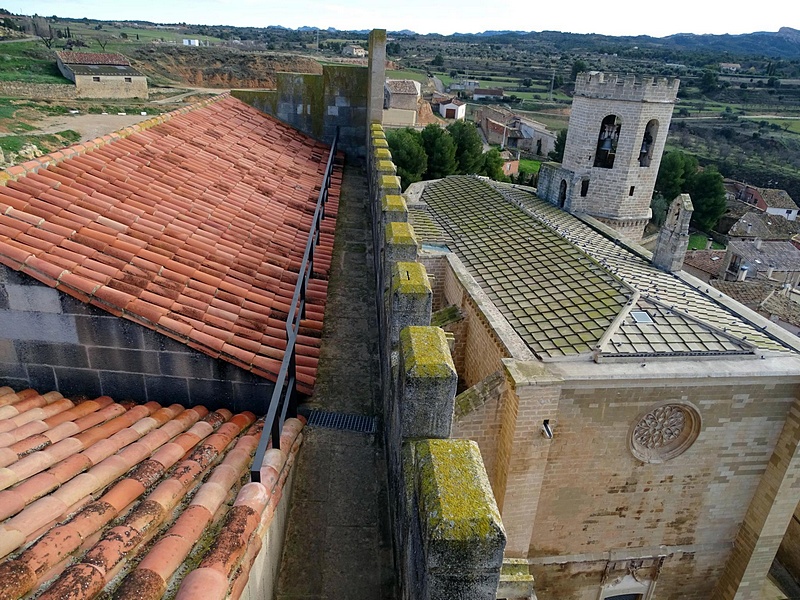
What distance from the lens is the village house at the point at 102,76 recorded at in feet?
168

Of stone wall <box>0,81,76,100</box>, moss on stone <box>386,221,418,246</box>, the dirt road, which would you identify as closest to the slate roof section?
moss on stone <box>386,221,418,246</box>

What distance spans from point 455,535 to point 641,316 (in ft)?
30.3

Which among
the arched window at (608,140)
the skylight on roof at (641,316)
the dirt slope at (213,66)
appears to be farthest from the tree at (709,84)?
the skylight on roof at (641,316)

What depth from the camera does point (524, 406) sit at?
9203 millimetres

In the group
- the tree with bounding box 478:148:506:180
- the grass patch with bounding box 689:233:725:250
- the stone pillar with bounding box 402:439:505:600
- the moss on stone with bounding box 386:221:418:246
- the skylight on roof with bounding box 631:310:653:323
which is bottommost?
the grass patch with bounding box 689:233:725:250

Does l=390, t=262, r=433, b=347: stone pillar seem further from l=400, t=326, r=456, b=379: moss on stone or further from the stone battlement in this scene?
the stone battlement

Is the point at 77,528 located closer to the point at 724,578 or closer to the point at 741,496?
the point at 741,496

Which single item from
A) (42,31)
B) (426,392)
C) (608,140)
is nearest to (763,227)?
(608,140)

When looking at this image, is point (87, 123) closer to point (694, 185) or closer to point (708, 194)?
point (694, 185)

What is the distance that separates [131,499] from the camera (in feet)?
10.7

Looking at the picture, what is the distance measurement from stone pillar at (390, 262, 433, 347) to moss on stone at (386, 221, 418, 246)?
0.79 m

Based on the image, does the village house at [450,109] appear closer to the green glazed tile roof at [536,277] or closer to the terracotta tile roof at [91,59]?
the terracotta tile roof at [91,59]

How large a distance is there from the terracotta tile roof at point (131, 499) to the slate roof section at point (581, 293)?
6.91 metres

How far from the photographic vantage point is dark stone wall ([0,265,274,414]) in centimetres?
432
